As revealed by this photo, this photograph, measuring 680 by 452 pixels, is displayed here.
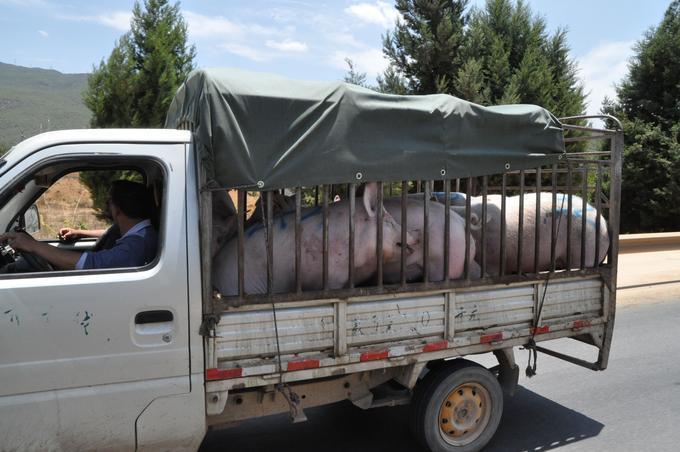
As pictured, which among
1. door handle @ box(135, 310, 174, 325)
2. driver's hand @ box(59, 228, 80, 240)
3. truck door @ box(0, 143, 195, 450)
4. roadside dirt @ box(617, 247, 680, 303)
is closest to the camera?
truck door @ box(0, 143, 195, 450)

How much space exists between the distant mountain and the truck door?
147 feet

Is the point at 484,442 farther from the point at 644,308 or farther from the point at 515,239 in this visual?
the point at 644,308

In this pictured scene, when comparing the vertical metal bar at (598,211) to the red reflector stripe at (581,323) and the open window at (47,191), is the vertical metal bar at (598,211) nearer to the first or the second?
the red reflector stripe at (581,323)

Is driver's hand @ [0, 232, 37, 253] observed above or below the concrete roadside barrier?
above

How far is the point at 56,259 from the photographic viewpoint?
3027mm

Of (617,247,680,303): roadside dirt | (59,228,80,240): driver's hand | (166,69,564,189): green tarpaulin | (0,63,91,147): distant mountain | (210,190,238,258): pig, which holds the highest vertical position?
(0,63,91,147): distant mountain

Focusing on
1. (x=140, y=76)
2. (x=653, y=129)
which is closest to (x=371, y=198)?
(x=140, y=76)

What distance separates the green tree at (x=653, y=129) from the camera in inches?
718

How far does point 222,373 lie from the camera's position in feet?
9.82

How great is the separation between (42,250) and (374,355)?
196cm

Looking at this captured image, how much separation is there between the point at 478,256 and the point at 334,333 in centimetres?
138

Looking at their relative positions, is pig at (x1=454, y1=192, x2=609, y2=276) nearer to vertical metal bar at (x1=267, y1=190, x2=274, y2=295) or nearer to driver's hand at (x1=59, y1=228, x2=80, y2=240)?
vertical metal bar at (x1=267, y1=190, x2=274, y2=295)

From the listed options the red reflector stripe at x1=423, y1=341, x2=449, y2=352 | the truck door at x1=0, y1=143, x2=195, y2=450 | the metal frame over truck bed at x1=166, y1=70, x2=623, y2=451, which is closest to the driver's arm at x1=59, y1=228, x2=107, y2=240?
the metal frame over truck bed at x1=166, y1=70, x2=623, y2=451

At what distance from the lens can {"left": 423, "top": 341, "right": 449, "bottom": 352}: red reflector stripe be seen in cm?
352
